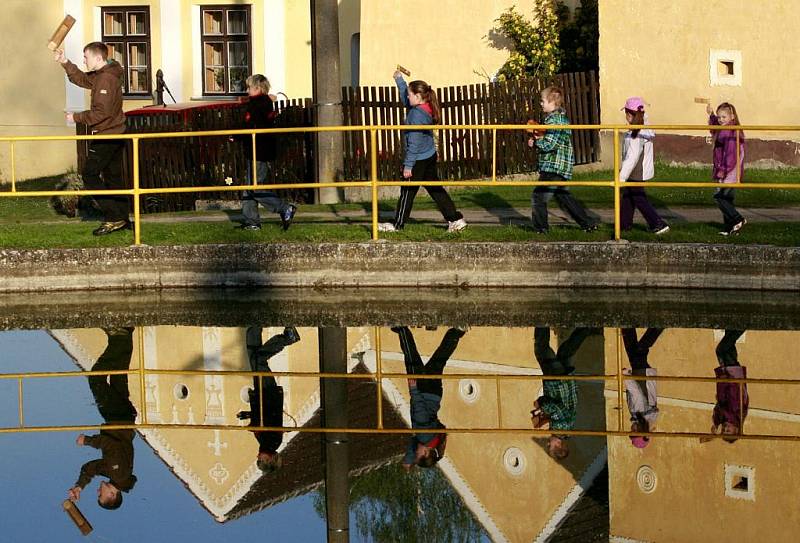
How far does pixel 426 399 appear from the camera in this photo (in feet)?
36.3

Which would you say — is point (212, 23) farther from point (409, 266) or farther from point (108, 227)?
point (409, 266)

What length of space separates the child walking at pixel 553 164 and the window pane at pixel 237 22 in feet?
44.1

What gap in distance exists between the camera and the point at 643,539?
7.75m

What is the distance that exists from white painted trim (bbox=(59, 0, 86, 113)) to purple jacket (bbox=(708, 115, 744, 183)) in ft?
49.8

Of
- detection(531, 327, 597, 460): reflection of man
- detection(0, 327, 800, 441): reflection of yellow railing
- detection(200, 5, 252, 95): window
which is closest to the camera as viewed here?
detection(531, 327, 597, 460): reflection of man

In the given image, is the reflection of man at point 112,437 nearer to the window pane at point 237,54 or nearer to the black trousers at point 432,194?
the black trousers at point 432,194

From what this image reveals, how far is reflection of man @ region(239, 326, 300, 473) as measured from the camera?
31.5 ft

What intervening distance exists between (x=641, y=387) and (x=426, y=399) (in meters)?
1.40

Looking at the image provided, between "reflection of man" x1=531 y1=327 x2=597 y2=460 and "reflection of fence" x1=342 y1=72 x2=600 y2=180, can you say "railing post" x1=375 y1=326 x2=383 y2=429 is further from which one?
"reflection of fence" x1=342 y1=72 x2=600 y2=180

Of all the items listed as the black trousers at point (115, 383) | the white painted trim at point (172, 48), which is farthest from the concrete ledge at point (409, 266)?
Answer: the white painted trim at point (172, 48)

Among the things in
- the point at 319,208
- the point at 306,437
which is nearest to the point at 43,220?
the point at 319,208

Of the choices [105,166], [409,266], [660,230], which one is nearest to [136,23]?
[105,166]

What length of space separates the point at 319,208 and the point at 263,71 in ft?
29.1

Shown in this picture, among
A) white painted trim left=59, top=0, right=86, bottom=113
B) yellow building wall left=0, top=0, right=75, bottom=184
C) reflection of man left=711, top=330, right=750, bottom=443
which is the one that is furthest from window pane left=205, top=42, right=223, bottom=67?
reflection of man left=711, top=330, right=750, bottom=443
